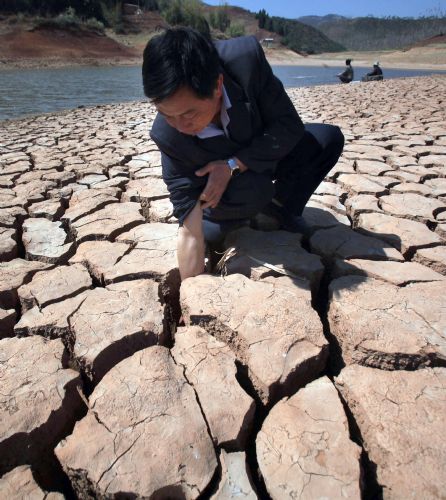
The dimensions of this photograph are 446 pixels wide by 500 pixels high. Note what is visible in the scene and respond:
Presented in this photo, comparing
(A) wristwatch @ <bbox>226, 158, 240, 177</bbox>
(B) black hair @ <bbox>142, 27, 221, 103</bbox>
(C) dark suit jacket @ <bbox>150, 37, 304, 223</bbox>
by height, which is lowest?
(A) wristwatch @ <bbox>226, 158, 240, 177</bbox>

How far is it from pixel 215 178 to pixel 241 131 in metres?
0.18

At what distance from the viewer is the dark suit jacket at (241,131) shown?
46.8 inches

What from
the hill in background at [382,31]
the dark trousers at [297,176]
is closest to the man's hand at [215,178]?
the dark trousers at [297,176]

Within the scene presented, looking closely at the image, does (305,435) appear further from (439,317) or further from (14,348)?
(14,348)

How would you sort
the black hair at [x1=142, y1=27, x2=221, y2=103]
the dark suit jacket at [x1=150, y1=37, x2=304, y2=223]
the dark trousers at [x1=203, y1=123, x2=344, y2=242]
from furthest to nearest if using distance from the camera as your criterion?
1. the dark trousers at [x1=203, y1=123, x2=344, y2=242]
2. the dark suit jacket at [x1=150, y1=37, x2=304, y2=223]
3. the black hair at [x1=142, y1=27, x2=221, y2=103]

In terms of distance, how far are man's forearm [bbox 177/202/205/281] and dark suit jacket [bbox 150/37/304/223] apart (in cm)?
4

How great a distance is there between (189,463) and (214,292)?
54cm

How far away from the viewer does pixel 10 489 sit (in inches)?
29.5

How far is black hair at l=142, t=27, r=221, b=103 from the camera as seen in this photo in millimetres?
930

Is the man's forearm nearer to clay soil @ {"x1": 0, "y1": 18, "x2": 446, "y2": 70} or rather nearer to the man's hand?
the man's hand

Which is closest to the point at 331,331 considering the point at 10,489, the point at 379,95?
the point at 10,489

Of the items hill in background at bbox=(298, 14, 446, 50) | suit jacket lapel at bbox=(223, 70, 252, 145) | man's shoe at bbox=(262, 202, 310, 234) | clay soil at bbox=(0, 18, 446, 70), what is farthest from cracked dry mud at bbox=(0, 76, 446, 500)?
hill in background at bbox=(298, 14, 446, 50)

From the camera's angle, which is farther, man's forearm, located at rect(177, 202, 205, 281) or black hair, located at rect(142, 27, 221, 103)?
man's forearm, located at rect(177, 202, 205, 281)

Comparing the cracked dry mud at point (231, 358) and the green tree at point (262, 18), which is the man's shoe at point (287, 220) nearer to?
the cracked dry mud at point (231, 358)
